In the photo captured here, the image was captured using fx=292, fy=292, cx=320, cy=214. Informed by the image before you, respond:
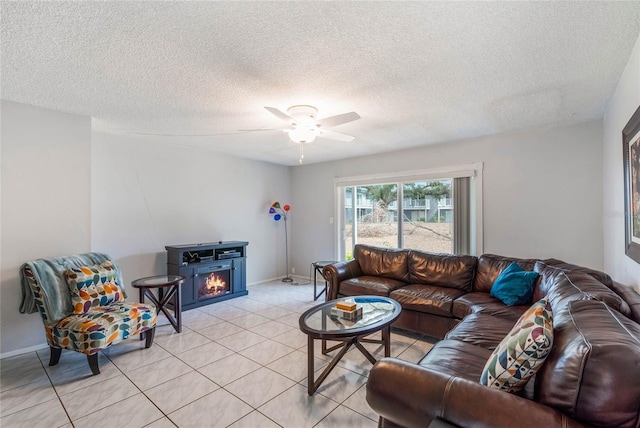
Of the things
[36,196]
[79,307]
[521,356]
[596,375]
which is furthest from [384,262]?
[36,196]

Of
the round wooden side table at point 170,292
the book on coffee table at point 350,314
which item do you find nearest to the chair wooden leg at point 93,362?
the round wooden side table at point 170,292

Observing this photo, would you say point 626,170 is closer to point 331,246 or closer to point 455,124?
point 455,124

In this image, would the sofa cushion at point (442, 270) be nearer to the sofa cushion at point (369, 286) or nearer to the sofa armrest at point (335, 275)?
the sofa cushion at point (369, 286)

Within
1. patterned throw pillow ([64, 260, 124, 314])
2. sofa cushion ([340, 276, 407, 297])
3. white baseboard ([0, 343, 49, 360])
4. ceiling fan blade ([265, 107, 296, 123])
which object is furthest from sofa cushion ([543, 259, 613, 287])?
white baseboard ([0, 343, 49, 360])

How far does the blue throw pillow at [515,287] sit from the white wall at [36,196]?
4429 millimetres

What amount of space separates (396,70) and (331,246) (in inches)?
156

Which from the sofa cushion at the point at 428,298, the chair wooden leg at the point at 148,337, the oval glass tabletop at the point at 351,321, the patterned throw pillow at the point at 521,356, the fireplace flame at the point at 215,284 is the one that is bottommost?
the chair wooden leg at the point at 148,337

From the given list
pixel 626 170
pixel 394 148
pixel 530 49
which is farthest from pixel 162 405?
pixel 394 148

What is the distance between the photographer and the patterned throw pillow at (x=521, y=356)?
1.16 meters

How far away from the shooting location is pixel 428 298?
313 centimetres

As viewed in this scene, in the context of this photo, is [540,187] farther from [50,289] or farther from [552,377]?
[50,289]

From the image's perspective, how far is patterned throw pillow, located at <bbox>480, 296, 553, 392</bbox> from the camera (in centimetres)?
116

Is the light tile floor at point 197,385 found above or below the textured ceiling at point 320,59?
below

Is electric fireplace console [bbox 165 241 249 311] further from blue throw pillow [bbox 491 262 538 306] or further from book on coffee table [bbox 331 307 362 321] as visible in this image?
blue throw pillow [bbox 491 262 538 306]
